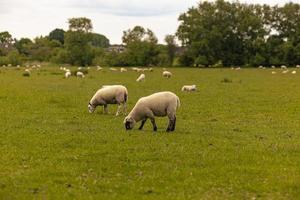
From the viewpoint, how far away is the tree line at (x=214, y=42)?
381 feet

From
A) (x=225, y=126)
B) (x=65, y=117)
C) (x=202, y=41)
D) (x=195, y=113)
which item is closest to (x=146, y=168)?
(x=225, y=126)

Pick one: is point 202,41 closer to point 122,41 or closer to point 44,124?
point 122,41

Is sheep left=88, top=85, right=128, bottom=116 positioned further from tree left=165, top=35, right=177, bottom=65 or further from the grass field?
tree left=165, top=35, right=177, bottom=65

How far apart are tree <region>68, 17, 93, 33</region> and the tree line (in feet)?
11.8

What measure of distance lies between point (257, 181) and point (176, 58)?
113004 millimetres

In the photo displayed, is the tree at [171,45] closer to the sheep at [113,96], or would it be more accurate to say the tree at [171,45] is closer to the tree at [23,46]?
the tree at [23,46]

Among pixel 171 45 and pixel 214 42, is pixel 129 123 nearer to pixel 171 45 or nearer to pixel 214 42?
pixel 214 42

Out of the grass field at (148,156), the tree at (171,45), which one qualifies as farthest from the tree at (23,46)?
the grass field at (148,156)

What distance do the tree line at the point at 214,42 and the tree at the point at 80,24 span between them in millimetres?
3586

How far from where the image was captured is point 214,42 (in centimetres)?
11769

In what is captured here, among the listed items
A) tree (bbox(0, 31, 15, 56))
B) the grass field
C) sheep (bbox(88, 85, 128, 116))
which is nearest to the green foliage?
tree (bbox(0, 31, 15, 56))

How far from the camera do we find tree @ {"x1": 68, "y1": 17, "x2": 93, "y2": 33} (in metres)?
134

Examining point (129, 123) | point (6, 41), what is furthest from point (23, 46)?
point (129, 123)

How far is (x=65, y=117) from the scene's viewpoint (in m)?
24.0
